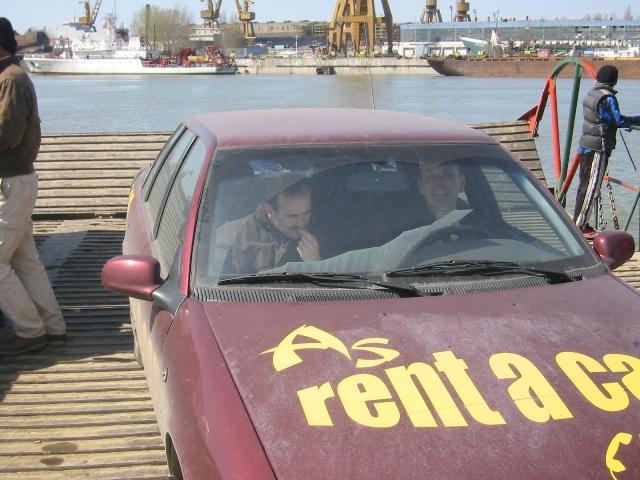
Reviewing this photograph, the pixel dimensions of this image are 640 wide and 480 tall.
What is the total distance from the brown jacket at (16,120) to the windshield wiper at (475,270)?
2347 mm

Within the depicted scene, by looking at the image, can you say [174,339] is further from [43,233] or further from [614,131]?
[614,131]

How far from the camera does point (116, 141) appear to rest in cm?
893

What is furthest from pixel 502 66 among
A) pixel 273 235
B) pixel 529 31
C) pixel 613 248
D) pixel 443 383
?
pixel 443 383

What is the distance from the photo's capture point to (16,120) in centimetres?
421

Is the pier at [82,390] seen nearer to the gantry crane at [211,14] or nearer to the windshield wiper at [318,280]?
the windshield wiper at [318,280]

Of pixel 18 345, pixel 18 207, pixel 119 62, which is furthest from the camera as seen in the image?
pixel 119 62

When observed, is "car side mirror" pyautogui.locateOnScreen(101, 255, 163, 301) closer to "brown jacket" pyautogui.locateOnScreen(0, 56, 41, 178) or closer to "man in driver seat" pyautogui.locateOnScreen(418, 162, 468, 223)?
"man in driver seat" pyautogui.locateOnScreen(418, 162, 468, 223)

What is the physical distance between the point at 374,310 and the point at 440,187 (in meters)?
0.87

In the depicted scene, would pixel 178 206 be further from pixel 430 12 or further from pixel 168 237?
pixel 430 12

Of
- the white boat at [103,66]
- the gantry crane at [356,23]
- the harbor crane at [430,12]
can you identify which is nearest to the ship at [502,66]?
the gantry crane at [356,23]

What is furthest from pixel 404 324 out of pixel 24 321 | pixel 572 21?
pixel 572 21

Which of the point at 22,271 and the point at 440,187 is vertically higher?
the point at 440,187

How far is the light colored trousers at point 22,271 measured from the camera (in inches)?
169

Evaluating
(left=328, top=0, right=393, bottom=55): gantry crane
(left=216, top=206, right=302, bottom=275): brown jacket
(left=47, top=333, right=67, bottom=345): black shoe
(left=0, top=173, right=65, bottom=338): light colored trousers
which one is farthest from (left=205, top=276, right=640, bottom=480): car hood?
(left=328, top=0, right=393, bottom=55): gantry crane
